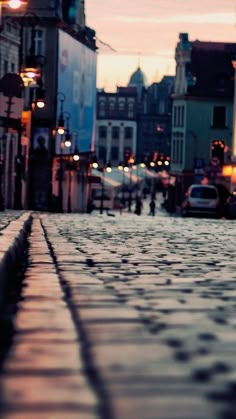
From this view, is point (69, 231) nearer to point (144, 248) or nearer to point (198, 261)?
point (144, 248)

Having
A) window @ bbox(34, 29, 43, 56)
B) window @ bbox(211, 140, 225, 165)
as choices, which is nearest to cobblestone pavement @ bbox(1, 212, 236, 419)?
window @ bbox(34, 29, 43, 56)

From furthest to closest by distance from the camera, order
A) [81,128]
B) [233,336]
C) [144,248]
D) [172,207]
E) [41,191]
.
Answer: [172,207] < [81,128] < [41,191] < [144,248] < [233,336]

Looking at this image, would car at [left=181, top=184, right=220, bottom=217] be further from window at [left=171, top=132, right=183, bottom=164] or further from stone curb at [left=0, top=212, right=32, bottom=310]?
window at [left=171, top=132, right=183, bottom=164]

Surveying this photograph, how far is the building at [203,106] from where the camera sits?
91.3 metres

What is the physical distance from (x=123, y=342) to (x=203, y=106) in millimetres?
86281

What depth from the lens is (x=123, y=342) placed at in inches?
257

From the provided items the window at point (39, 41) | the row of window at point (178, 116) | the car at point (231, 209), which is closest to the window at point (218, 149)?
the row of window at point (178, 116)

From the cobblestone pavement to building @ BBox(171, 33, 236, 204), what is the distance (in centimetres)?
7922

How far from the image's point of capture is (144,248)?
15.4 meters

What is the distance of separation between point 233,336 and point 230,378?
1.40m

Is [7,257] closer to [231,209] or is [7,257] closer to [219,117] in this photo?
[231,209]

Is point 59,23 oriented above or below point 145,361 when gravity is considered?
above

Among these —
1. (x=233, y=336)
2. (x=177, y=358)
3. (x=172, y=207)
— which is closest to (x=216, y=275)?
(x=233, y=336)

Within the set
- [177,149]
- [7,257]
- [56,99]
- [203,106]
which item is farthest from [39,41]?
[7,257]
